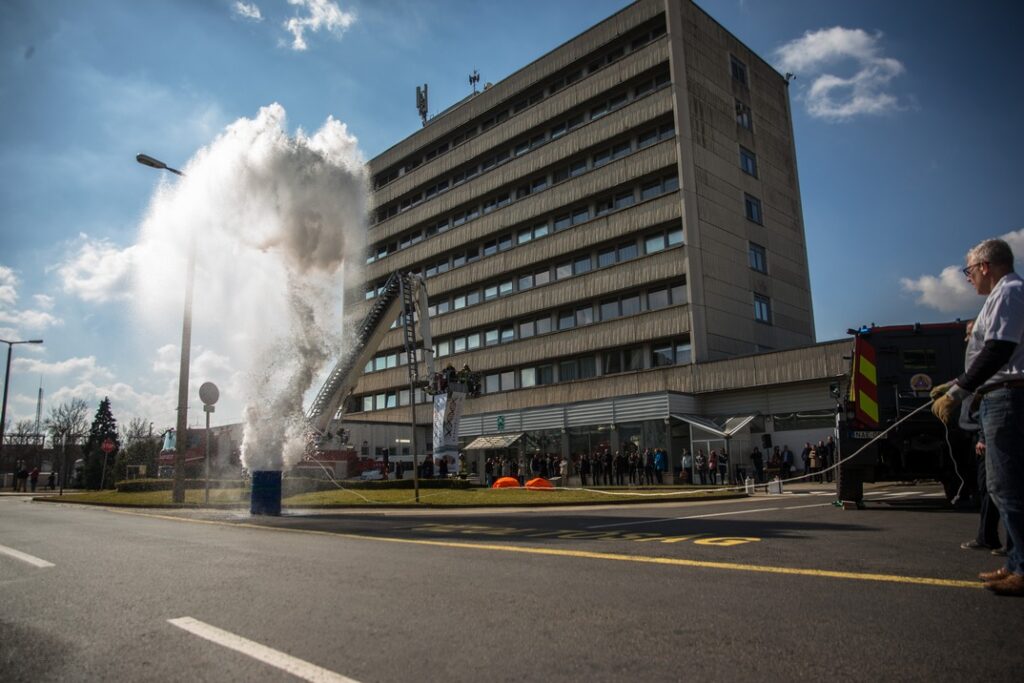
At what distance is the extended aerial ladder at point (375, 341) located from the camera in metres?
29.5

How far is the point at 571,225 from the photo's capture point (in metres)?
43.4

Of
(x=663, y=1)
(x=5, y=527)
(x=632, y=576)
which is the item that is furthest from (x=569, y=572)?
(x=663, y=1)

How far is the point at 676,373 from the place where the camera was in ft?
120

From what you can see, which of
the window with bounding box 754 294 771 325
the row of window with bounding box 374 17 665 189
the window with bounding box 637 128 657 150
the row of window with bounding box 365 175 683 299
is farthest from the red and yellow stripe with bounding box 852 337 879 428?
the row of window with bounding box 374 17 665 189

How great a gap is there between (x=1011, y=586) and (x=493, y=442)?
40100mm

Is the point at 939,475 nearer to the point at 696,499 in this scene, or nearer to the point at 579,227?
the point at 696,499

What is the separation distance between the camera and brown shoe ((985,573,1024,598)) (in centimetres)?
378

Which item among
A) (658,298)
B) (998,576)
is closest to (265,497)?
(998,576)

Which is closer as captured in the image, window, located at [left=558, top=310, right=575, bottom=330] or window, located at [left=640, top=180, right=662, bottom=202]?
window, located at [left=640, top=180, right=662, bottom=202]

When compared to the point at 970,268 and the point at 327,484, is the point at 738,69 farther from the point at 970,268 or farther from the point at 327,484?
the point at 970,268

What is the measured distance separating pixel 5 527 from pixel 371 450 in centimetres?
2799

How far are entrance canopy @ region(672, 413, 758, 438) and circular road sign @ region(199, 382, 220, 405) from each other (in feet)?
72.3

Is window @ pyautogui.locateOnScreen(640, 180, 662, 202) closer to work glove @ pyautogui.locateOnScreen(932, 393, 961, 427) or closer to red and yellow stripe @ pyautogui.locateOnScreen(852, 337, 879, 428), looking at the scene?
red and yellow stripe @ pyautogui.locateOnScreen(852, 337, 879, 428)

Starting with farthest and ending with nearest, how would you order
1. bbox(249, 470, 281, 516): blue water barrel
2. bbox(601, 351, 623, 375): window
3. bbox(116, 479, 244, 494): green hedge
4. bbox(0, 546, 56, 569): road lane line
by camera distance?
bbox(601, 351, 623, 375): window → bbox(116, 479, 244, 494): green hedge → bbox(249, 470, 281, 516): blue water barrel → bbox(0, 546, 56, 569): road lane line
